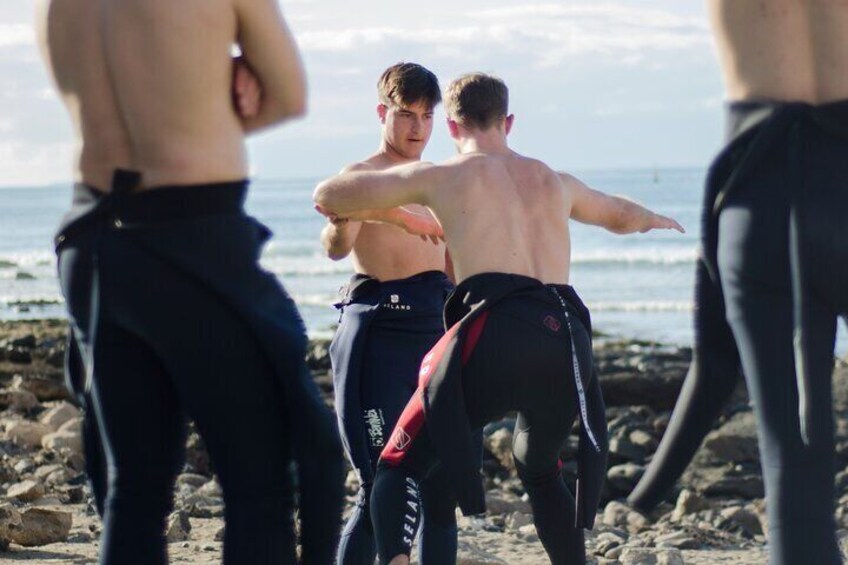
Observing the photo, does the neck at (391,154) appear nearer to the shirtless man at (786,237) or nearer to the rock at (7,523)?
the rock at (7,523)

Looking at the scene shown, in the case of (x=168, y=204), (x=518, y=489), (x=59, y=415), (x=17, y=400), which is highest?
(x=17, y=400)

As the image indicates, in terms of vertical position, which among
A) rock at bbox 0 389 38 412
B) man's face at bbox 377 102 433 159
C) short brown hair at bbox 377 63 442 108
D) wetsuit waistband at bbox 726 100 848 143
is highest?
rock at bbox 0 389 38 412

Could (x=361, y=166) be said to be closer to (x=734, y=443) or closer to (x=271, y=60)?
(x=271, y=60)

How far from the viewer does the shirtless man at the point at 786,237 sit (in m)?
3.37

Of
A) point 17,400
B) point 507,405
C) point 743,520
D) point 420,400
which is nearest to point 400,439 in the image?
point 420,400

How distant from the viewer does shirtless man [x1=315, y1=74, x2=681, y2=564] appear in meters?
4.64

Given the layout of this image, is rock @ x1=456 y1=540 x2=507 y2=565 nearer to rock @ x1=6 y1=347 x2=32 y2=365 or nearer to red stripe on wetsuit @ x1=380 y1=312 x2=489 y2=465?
red stripe on wetsuit @ x1=380 y1=312 x2=489 y2=465

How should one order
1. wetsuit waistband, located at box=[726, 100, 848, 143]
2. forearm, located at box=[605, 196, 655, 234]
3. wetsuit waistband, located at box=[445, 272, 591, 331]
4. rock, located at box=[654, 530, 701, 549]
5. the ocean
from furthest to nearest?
the ocean
rock, located at box=[654, 530, 701, 549]
forearm, located at box=[605, 196, 655, 234]
wetsuit waistband, located at box=[445, 272, 591, 331]
wetsuit waistband, located at box=[726, 100, 848, 143]

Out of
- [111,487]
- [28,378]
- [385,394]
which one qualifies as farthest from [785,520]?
[28,378]

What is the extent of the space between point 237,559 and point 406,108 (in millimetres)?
2524

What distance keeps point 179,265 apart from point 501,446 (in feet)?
27.3

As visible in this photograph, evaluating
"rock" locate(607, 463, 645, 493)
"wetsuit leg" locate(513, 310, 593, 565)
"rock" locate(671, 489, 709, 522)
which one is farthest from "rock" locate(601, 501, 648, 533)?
"wetsuit leg" locate(513, 310, 593, 565)

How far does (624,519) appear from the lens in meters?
9.25

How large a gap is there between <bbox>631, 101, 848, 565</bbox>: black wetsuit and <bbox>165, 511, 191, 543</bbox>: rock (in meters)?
4.17
